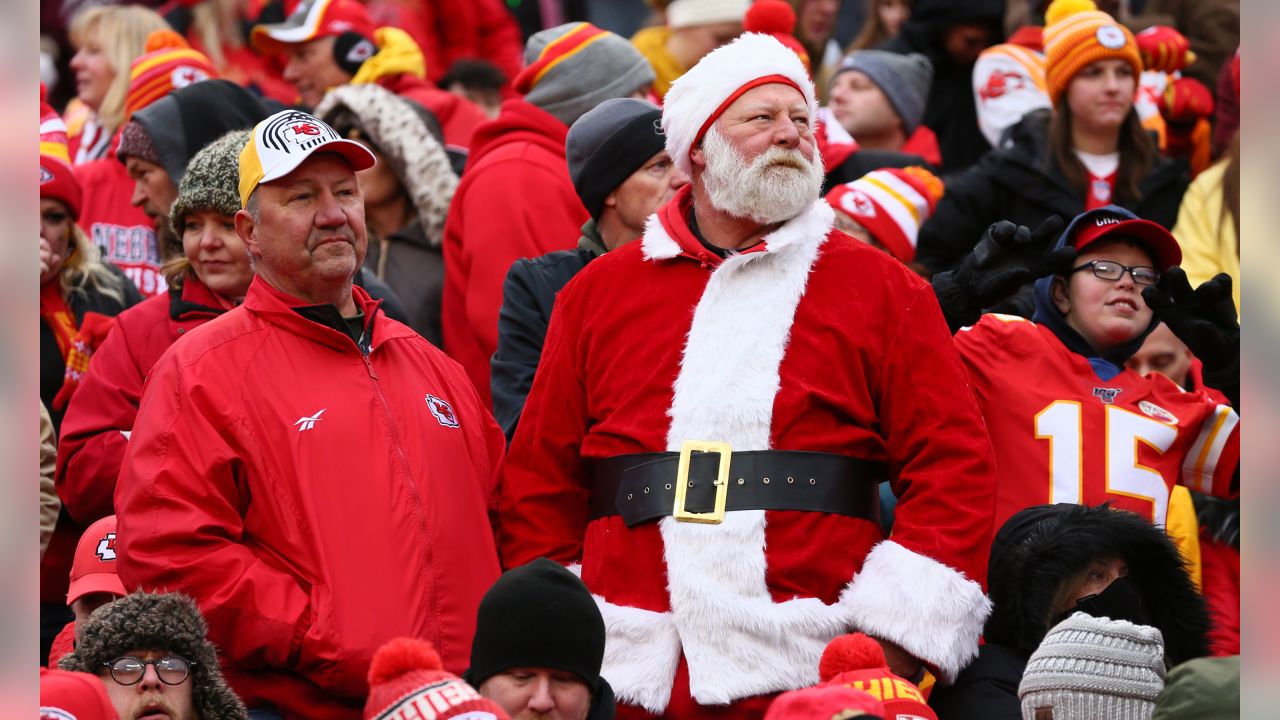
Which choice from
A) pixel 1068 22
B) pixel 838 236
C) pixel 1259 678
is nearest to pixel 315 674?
pixel 838 236

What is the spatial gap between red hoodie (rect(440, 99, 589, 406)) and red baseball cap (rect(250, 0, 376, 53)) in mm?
2414

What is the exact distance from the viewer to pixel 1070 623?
4410mm

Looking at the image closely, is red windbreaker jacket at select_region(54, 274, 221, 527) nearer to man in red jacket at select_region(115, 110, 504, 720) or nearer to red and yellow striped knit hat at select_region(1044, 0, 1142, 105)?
man in red jacket at select_region(115, 110, 504, 720)

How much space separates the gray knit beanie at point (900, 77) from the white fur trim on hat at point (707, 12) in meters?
0.62

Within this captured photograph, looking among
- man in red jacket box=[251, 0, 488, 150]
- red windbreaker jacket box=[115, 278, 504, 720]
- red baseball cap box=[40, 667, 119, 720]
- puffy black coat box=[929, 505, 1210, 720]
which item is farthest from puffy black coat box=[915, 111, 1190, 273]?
red baseball cap box=[40, 667, 119, 720]

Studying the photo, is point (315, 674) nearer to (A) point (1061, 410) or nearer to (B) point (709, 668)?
(B) point (709, 668)

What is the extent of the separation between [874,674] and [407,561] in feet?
4.11

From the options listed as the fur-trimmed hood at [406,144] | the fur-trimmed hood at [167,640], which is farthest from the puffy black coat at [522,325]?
the fur-trimmed hood at [406,144]

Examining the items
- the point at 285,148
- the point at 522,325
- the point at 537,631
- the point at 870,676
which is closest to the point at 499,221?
the point at 522,325

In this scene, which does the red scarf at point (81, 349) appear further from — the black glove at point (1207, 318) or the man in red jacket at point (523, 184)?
the black glove at point (1207, 318)

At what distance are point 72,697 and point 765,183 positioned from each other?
2.21 m

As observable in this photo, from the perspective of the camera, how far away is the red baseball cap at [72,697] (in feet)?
11.8

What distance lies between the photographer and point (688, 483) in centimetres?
472

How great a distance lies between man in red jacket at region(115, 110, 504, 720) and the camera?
15.3ft
